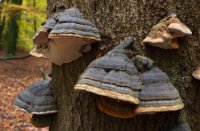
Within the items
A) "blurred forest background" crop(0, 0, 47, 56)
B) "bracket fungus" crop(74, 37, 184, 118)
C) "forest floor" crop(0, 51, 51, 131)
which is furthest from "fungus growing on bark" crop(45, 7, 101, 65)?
"blurred forest background" crop(0, 0, 47, 56)

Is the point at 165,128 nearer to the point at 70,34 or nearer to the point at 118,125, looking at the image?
the point at 118,125

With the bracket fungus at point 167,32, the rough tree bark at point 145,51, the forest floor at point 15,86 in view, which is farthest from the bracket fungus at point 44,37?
the forest floor at point 15,86

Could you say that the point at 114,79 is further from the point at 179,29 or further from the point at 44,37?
the point at 44,37

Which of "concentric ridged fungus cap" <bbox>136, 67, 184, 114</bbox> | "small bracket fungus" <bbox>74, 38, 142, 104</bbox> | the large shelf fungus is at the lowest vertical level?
"concentric ridged fungus cap" <bbox>136, 67, 184, 114</bbox>

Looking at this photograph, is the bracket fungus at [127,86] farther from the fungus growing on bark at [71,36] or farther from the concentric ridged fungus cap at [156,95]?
the fungus growing on bark at [71,36]

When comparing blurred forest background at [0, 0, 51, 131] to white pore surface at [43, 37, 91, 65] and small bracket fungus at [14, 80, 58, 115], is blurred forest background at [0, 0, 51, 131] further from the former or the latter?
white pore surface at [43, 37, 91, 65]
